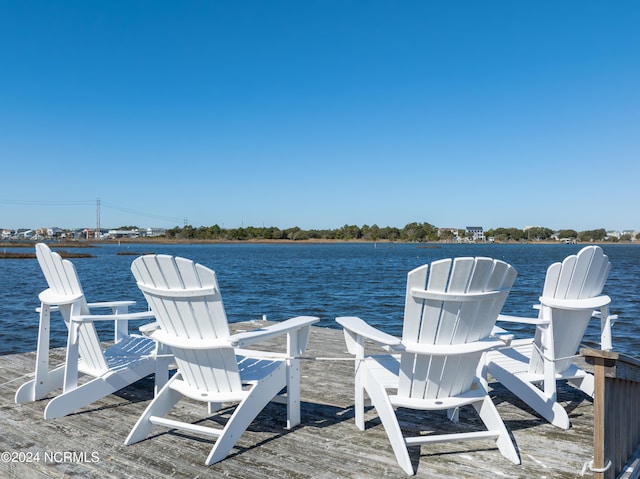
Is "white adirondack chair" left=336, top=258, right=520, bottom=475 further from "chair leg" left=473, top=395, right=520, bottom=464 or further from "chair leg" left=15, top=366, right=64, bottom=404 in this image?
"chair leg" left=15, top=366, right=64, bottom=404

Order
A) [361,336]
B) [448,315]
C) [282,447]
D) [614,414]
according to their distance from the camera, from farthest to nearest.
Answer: [361,336], [282,447], [448,315], [614,414]

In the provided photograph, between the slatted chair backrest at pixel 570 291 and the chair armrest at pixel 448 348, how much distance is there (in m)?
0.74

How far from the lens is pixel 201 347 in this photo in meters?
2.44

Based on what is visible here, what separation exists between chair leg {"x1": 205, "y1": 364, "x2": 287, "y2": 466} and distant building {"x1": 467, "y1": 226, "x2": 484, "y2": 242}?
144 metres

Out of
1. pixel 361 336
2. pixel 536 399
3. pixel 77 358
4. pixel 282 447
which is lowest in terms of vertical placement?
pixel 282 447

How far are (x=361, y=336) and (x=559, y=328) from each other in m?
1.33

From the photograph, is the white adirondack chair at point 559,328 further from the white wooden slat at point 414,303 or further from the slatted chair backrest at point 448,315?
the white wooden slat at point 414,303

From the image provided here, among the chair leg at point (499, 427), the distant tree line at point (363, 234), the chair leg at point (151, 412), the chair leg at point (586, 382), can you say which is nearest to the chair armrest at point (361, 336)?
the chair leg at point (499, 427)

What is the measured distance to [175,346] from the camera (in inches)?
99.7

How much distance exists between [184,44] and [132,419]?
1920cm

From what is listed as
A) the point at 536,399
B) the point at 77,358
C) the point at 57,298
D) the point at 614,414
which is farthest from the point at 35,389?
the point at 614,414

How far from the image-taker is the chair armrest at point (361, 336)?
92.0 inches

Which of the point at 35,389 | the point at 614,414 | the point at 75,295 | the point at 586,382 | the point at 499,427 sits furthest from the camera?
the point at 35,389

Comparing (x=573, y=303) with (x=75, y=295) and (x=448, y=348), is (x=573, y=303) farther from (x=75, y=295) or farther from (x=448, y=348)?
(x=75, y=295)
